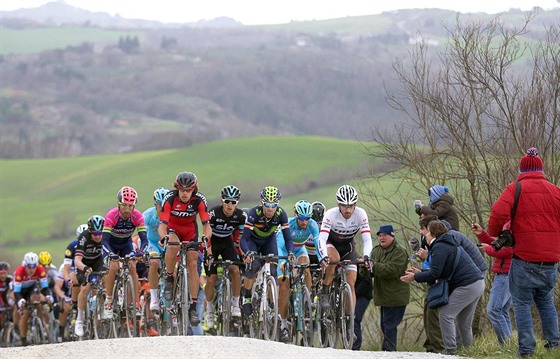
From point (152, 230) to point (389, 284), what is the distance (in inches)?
171

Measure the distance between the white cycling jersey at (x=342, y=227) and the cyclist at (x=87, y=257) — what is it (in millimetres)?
4652

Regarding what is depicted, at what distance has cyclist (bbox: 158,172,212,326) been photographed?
15.0 metres

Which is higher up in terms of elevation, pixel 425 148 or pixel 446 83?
pixel 446 83

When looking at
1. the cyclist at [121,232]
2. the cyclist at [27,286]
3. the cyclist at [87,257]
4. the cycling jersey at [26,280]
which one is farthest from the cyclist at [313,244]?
the cycling jersey at [26,280]

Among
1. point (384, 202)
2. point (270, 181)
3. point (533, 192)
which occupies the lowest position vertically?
point (270, 181)

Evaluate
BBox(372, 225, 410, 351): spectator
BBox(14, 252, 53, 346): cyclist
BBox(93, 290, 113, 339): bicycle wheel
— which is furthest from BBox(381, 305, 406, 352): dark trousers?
BBox(14, 252, 53, 346): cyclist

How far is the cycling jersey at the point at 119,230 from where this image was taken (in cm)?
1652

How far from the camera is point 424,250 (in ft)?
43.3

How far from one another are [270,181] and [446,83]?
246 ft

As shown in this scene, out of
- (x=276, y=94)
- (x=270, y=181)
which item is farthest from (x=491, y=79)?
(x=276, y=94)

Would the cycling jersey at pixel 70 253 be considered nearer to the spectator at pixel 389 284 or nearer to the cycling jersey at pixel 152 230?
the cycling jersey at pixel 152 230

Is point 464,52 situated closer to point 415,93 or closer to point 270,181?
point 415,93

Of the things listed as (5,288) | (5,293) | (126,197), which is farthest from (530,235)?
(5,293)

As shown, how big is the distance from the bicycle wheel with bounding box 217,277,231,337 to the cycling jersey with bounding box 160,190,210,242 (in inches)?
40.1
